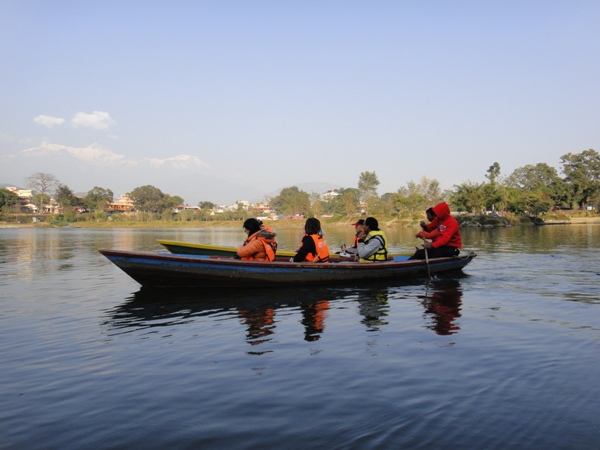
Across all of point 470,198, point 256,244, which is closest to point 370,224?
point 256,244

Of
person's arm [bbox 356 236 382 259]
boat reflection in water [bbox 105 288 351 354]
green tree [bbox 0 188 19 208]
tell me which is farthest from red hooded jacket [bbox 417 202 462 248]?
green tree [bbox 0 188 19 208]

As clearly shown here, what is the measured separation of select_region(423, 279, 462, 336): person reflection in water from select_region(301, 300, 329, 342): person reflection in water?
68.1 inches

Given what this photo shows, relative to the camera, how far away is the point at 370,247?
13.0m

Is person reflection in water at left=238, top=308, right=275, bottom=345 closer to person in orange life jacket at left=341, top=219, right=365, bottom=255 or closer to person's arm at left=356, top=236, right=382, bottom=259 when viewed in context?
person's arm at left=356, top=236, right=382, bottom=259

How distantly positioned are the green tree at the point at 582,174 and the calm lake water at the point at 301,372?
279 feet

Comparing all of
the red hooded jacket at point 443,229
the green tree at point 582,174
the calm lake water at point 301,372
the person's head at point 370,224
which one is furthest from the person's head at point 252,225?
the green tree at point 582,174

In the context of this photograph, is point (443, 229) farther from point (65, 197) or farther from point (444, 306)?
point (65, 197)

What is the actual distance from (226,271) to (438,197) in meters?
84.4

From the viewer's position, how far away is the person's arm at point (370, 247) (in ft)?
42.4

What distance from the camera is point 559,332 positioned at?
7.39m

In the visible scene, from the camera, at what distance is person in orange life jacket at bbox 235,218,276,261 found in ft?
37.4

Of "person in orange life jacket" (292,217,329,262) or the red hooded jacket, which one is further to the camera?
the red hooded jacket

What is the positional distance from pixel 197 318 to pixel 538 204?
237ft

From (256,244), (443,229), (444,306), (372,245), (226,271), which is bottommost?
(444,306)
